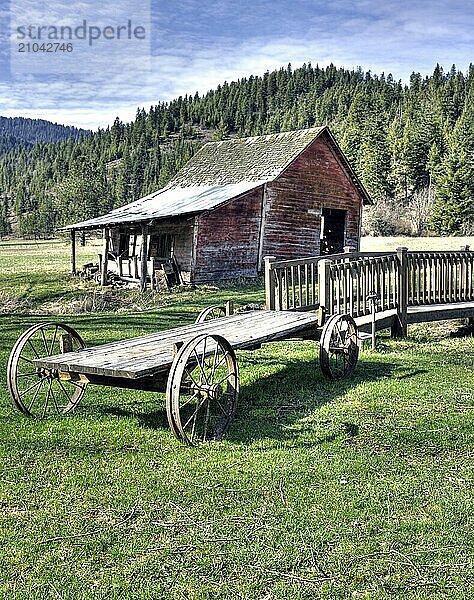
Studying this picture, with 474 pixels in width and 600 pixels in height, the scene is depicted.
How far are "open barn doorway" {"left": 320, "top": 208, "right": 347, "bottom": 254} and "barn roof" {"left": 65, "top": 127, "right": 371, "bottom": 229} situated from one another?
1593 mm

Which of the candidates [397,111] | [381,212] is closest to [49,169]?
[397,111]

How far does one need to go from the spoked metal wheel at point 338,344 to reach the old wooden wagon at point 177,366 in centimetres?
1

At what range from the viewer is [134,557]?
4145 millimetres

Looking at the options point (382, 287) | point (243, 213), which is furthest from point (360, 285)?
point (243, 213)

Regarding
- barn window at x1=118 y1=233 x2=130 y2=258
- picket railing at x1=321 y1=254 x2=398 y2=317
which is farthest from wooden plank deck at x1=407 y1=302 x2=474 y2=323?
barn window at x1=118 y1=233 x2=130 y2=258

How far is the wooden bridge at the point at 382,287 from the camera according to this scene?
1065 cm

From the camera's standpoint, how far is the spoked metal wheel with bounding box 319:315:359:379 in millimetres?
8555

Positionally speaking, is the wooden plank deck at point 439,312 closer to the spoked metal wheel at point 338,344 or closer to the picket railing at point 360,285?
the picket railing at point 360,285

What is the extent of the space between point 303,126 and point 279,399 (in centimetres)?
13377

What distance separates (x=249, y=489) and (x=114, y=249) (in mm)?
26756

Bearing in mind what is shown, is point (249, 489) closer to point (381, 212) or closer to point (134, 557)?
point (134, 557)

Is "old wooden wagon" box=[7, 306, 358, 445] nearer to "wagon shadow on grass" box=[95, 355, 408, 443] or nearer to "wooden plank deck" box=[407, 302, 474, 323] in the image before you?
"wagon shadow on grass" box=[95, 355, 408, 443]

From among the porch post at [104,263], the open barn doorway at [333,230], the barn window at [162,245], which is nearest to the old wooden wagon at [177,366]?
the barn window at [162,245]

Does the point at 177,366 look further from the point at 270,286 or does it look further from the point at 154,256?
the point at 154,256
